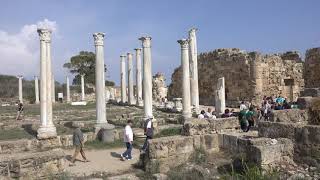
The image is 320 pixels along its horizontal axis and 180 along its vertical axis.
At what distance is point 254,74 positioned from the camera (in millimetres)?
31016

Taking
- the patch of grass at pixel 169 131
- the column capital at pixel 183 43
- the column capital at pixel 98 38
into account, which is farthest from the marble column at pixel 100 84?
the column capital at pixel 183 43

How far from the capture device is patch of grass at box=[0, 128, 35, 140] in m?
17.2

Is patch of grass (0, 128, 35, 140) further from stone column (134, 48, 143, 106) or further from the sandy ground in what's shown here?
stone column (134, 48, 143, 106)

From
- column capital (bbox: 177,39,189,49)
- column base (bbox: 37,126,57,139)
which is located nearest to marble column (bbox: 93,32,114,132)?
column base (bbox: 37,126,57,139)

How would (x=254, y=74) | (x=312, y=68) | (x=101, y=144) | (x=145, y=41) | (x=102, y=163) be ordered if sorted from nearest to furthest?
(x=102, y=163), (x=101, y=144), (x=145, y=41), (x=254, y=74), (x=312, y=68)

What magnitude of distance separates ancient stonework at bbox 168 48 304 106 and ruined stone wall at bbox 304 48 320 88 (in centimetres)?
49

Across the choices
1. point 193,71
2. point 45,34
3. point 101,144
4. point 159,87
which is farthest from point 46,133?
point 159,87

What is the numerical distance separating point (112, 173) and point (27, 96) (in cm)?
4823

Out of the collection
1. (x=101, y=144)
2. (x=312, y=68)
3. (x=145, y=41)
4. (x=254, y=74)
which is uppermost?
(x=145, y=41)

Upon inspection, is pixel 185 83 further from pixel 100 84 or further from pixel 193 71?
pixel 100 84

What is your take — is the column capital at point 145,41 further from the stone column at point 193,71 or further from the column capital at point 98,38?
the stone column at point 193,71

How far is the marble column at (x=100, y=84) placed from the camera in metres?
17.2

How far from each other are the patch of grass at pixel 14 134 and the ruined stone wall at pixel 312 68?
23.1 m

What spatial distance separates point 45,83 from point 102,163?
557cm
